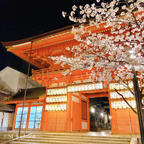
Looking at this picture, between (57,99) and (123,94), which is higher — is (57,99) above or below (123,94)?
→ below

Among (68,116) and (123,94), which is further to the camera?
(68,116)

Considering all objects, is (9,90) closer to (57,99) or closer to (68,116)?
(57,99)

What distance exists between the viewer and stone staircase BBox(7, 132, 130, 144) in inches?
260

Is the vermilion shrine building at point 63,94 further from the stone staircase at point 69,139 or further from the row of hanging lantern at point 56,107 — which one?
the stone staircase at point 69,139

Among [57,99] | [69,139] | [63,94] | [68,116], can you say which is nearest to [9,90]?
[57,99]

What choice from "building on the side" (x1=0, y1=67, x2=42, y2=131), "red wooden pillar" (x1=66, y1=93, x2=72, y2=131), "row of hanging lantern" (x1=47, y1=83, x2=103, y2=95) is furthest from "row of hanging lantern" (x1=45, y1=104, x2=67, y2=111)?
"building on the side" (x1=0, y1=67, x2=42, y2=131)

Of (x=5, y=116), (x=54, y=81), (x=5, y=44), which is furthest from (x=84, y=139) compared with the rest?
(x=5, y=116)

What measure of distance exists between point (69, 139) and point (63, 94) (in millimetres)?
4251

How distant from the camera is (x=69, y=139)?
288 inches

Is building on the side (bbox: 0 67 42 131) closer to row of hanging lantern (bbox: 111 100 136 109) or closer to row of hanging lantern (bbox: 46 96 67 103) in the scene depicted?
row of hanging lantern (bbox: 46 96 67 103)

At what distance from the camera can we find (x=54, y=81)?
38.2 ft

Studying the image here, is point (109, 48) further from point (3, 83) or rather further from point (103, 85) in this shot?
point (3, 83)

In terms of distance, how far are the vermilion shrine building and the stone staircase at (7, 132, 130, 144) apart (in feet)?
7.02

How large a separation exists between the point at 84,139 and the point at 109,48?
505cm
